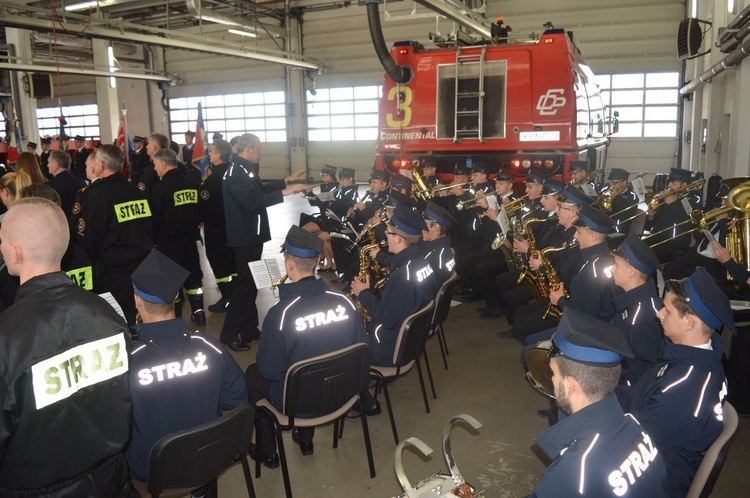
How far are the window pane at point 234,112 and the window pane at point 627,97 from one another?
1318 cm

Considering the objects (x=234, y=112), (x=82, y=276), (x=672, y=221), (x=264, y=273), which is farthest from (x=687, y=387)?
(x=234, y=112)

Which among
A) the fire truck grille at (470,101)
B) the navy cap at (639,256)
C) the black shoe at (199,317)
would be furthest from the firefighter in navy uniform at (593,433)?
the fire truck grille at (470,101)

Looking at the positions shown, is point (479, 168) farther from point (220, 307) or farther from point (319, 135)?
point (319, 135)

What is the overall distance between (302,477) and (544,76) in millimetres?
6365

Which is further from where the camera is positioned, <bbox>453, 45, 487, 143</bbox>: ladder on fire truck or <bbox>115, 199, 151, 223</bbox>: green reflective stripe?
<bbox>453, 45, 487, 143</bbox>: ladder on fire truck

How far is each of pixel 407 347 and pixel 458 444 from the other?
30.9 inches

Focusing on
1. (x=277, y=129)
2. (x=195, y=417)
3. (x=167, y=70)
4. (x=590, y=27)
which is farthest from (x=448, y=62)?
(x=167, y=70)

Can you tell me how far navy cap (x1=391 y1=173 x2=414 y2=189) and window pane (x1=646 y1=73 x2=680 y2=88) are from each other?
1224cm

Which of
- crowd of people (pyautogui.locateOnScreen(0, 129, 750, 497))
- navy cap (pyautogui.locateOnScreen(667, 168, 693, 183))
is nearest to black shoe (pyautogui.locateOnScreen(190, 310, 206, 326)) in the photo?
crowd of people (pyautogui.locateOnScreen(0, 129, 750, 497))

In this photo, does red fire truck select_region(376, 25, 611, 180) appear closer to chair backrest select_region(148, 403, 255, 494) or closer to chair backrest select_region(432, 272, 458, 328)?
chair backrest select_region(432, 272, 458, 328)

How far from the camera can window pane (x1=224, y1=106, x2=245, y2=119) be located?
2327cm

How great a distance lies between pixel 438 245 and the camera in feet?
18.8

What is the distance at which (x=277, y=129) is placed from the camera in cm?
2284

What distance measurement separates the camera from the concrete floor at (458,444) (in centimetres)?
376
